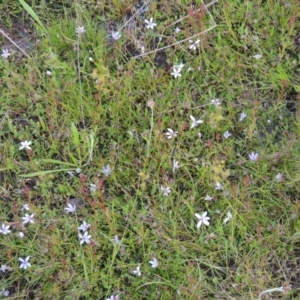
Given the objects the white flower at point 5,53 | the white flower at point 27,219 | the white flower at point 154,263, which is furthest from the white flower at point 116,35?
the white flower at point 154,263

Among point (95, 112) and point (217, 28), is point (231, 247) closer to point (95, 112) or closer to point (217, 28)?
point (95, 112)

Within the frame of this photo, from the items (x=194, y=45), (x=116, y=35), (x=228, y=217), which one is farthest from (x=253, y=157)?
(x=116, y=35)

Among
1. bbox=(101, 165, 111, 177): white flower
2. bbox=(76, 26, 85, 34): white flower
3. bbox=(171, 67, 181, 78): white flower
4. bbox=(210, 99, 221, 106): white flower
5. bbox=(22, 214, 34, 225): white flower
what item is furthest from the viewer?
bbox=(76, 26, 85, 34): white flower

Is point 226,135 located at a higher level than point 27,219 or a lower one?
lower

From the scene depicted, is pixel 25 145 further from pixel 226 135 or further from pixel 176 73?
pixel 226 135

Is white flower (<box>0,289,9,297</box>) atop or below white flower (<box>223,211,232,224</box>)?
atop

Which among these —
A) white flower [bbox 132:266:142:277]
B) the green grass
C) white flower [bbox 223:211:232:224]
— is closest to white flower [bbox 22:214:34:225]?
the green grass

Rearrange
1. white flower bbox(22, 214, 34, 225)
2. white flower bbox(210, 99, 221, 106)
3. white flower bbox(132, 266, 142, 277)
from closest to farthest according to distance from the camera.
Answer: white flower bbox(132, 266, 142, 277) → white flower bbox(22, 214, 34, 225) → white flower bbox(210, 99, 221, 106)

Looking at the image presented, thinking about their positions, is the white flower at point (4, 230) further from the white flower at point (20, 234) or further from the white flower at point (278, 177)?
the white flower at point (278, 177)

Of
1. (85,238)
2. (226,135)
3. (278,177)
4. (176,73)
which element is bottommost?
(278,177)

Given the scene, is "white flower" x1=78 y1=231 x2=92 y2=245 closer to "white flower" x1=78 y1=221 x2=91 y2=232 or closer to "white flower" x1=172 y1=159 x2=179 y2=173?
"white flower" x1=78 y1=221 x2=91 y2=232
